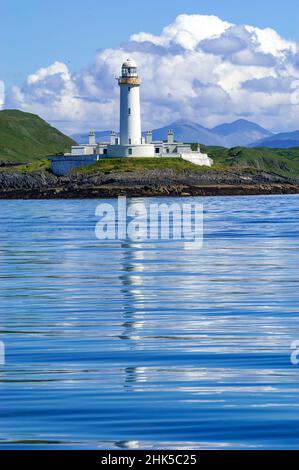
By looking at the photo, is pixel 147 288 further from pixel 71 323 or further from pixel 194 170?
pixel 194 170

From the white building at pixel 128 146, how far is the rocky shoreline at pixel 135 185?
3.59 meters

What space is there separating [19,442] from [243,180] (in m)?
121

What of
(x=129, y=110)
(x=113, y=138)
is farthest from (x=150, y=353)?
(x=113, y=138)

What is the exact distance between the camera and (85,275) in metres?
32.8

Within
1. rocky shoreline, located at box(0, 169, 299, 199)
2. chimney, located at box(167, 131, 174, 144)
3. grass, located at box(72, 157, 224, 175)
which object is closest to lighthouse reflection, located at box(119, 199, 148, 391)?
rocky shoreline, located at box(0, 169, 299, 199)

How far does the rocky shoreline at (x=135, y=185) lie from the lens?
120688mm

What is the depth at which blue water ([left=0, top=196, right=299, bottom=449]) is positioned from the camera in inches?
520

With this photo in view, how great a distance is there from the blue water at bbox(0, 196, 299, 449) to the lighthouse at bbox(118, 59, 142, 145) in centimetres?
9530

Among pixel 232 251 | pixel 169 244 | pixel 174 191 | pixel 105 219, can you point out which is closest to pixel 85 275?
pixel 232 251

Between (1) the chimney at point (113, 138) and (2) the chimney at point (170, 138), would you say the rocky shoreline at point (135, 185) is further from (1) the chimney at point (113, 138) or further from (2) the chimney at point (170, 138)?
(1) the chimney at point (113, 138)

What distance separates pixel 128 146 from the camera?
132125 millimetres

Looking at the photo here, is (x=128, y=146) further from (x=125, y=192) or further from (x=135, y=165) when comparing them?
(x=125, y=192)

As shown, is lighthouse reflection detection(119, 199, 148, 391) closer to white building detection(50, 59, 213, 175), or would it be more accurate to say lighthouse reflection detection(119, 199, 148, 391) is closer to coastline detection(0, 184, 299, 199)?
coastline detection(0, 184, 299, 199)

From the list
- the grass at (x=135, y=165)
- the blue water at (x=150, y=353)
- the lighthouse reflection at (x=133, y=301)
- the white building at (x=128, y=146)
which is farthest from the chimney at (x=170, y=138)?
the blue water at (x=150, y=353)
